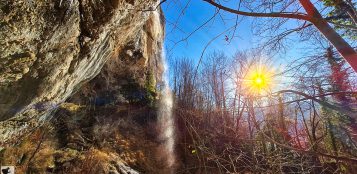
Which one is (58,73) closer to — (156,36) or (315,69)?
(315,69)

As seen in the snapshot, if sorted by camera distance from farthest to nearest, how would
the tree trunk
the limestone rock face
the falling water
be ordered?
the falling water → the limestone rock face → the tree trunk

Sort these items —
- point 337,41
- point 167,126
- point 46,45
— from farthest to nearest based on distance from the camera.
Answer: point 167,126, point 46,45, point 337,41

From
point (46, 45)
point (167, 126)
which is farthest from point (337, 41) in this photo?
point (167, 126)

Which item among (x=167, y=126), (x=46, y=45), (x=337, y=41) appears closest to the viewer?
(x=337, y=41)

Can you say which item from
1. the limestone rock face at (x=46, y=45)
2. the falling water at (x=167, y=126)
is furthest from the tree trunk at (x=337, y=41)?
the falling water at (x=167, y=126)

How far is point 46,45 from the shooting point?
354cm

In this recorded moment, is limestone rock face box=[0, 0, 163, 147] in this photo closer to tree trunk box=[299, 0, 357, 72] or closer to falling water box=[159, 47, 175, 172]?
tree trunk box=[299, 0, 357, 72]

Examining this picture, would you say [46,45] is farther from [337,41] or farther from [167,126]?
[167,126]

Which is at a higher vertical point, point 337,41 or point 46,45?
point 46,45

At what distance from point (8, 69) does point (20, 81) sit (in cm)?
49

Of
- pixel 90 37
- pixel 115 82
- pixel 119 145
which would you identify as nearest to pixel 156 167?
pixel 119 145

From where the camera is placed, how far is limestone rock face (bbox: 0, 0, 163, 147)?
118 inches

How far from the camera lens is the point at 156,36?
19.9 m

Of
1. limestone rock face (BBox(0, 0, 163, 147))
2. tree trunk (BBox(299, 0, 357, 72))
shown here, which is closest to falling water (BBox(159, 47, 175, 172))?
limestone rock face (BBox(0, 0, 163, 147))
